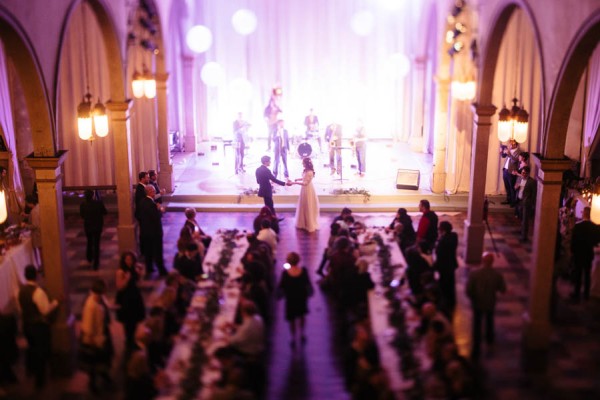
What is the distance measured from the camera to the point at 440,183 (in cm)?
1759

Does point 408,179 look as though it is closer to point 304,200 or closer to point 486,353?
point 304,200

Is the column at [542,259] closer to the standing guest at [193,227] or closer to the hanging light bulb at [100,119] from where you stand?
the standing guest at [193,227]

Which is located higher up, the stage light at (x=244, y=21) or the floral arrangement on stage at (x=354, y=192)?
the stage light at (x=244, y=21)

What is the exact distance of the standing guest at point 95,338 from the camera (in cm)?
884

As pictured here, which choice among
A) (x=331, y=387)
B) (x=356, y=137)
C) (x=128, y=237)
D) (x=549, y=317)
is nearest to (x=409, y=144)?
(x=356, y=137)

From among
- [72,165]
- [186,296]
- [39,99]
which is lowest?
[186,296]

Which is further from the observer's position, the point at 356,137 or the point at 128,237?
the point at 356,137

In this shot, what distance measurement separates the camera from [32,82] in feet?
30.7

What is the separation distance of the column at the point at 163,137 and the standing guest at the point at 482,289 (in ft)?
31.2

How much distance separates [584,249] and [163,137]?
9.77 meters

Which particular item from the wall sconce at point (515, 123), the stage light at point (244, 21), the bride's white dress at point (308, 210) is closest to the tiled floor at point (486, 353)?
the bride's white dress at point (308, 210)

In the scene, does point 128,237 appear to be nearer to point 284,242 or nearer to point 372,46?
point 284,242

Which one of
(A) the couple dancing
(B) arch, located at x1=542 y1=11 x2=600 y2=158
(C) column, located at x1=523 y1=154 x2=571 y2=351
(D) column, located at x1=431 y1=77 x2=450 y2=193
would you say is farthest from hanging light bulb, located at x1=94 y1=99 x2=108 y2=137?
(D) column, located at x1=431 y1=77 x2=450 y2=193

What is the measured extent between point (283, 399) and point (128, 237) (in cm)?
604
